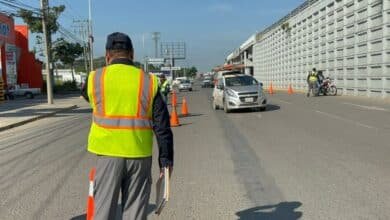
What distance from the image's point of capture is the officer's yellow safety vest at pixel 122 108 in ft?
12.5

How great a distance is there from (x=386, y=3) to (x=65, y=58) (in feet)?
162

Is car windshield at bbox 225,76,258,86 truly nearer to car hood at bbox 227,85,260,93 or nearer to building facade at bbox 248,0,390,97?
Result: car hood at bbox 227,85,260,93

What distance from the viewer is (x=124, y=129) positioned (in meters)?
3.83

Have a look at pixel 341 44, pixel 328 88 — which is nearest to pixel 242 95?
pixel 328 88

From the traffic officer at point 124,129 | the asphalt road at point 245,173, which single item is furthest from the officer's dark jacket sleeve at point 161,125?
the asphalt road at point 245,173

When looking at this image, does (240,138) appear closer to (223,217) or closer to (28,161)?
(28,161)

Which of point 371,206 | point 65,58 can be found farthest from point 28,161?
point 65,58

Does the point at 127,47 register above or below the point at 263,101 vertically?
above

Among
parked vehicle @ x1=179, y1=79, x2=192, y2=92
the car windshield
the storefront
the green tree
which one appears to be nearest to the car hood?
the car windshield

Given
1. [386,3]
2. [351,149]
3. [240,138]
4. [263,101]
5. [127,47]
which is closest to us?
[127,47]

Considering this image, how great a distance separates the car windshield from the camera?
22.5 m

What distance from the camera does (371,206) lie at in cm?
620

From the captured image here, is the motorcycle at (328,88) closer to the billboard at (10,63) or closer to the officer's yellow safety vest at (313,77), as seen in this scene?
the officer's yellow safety vest at (313,77)

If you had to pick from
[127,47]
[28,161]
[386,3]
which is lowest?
[28,161]
